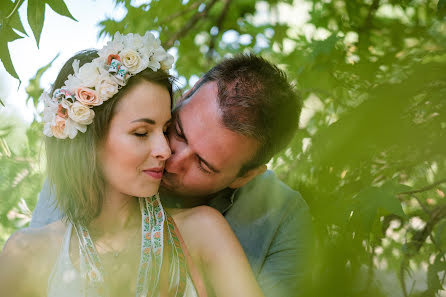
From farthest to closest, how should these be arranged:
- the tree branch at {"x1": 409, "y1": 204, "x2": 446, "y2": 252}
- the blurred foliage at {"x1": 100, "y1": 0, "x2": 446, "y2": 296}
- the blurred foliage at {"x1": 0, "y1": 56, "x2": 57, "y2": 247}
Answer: the blurred foliage at {"x1": 0, "y1": 56, "x2": 57, "y2": 247}, the tree branch at {"x1": 409, "y1": 204, "x2": 446, "y2": 252}, the blurred foliage at {"x1": 100, "y1": 0, "x2": 446, "y2": 296}

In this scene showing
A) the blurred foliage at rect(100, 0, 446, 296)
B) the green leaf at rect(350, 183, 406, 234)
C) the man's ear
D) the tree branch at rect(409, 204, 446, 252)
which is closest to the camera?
the blurred foliage at rect(100, 0, 446, 296)

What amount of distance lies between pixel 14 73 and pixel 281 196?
1.37 m

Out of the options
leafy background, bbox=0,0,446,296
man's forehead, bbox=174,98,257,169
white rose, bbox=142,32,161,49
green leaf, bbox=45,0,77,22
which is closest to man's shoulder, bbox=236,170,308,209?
man's forehead, bbox=174,98,257,169

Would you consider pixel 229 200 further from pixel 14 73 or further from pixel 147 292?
pixel 14 73

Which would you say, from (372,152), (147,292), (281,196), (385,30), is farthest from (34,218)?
(372,152)

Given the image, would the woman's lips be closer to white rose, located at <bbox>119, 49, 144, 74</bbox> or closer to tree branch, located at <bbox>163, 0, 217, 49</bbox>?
white rose, located at <bbox>119, 49, 144, 74</bbox>

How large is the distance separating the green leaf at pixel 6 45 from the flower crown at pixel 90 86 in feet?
1.26

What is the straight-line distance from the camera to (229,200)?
2.18 meters

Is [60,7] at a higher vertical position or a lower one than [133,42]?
higher

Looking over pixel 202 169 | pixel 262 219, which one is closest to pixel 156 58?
pixel 202 169

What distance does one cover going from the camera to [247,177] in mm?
2152

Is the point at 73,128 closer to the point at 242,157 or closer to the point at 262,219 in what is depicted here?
the point at 242,157

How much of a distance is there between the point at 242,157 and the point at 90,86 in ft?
2.40

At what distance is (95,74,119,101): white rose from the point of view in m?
1.53
